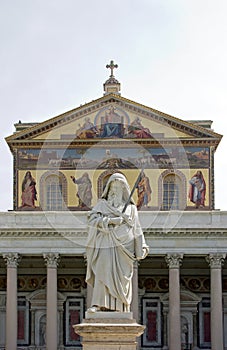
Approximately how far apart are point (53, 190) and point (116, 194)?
3597 centimetres

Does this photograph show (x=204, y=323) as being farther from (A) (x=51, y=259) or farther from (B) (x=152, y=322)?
(A) (x=51, y=259)

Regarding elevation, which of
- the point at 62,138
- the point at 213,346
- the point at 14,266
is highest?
the point at 62,138

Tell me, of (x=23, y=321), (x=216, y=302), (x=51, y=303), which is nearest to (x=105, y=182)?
(x=51, y=303)

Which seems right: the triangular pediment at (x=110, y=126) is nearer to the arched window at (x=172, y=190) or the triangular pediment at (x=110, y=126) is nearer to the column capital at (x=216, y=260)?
the arched window at (x=172, y=190)

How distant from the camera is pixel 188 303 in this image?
47.2 metres

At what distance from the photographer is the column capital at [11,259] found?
4319cm

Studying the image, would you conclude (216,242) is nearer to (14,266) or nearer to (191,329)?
(191,329)

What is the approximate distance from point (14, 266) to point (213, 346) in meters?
9.25

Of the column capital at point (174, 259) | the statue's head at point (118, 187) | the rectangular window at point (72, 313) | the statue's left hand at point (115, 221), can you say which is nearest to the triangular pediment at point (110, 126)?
the column capital at point (174, 259)

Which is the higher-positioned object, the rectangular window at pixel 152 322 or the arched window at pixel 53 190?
the arched window at pixel 53 190

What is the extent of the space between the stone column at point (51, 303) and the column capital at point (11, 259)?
4.00 ft

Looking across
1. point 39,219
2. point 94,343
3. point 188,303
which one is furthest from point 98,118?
point 94,343

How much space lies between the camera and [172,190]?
156 ft

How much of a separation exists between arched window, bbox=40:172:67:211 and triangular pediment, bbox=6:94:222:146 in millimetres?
1789
